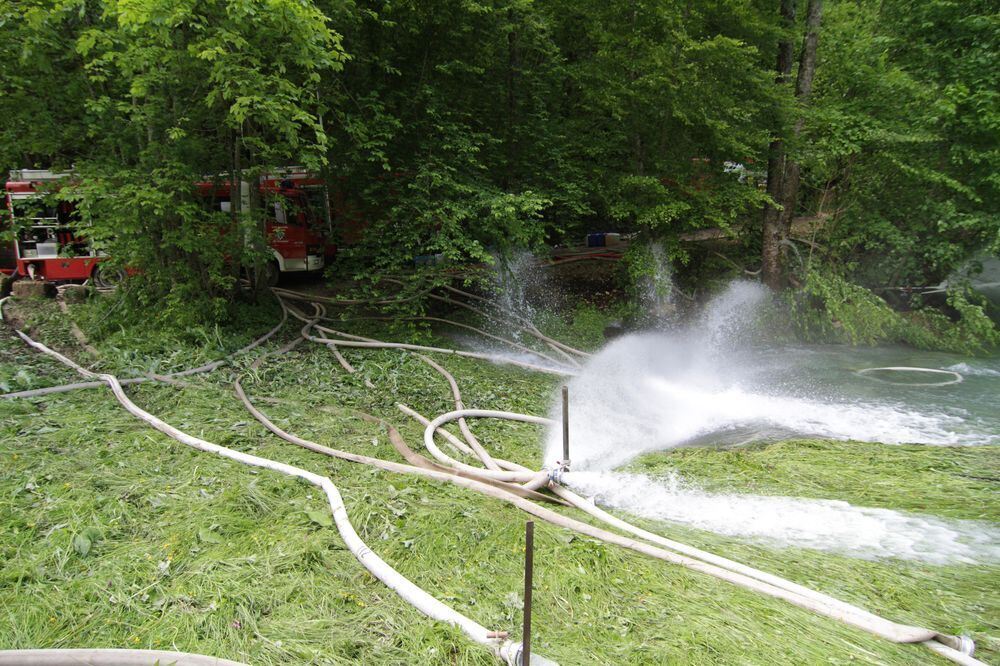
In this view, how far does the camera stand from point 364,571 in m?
3.60

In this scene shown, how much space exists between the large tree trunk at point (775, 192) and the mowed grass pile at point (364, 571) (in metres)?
6.82

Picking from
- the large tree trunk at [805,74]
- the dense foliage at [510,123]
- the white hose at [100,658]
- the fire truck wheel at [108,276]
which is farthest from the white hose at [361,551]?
the large tree trunk at [805,74]

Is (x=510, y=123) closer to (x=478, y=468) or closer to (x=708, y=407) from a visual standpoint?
(x=708, y=407)

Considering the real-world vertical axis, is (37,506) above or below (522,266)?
below

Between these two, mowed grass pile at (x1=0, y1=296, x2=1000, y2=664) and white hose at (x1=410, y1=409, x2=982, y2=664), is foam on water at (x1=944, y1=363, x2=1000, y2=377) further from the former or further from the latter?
white hose at (x1=410, y1=409, x2=982, y2=664)

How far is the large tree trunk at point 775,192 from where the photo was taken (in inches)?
467

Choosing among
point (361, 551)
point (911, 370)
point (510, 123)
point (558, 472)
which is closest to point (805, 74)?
point (510, 123)

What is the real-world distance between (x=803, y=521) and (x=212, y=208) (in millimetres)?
9020

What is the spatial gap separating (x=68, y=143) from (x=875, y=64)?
43.6 feet

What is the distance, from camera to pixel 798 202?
548 inches

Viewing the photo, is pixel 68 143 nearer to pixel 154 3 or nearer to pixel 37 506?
pixel 154 3

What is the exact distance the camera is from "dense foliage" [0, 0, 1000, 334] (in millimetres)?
7953

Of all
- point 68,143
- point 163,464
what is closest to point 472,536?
point 163,464

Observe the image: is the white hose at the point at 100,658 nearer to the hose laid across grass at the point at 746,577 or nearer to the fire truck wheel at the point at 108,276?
the hose laid across grass at the point at 746,577
